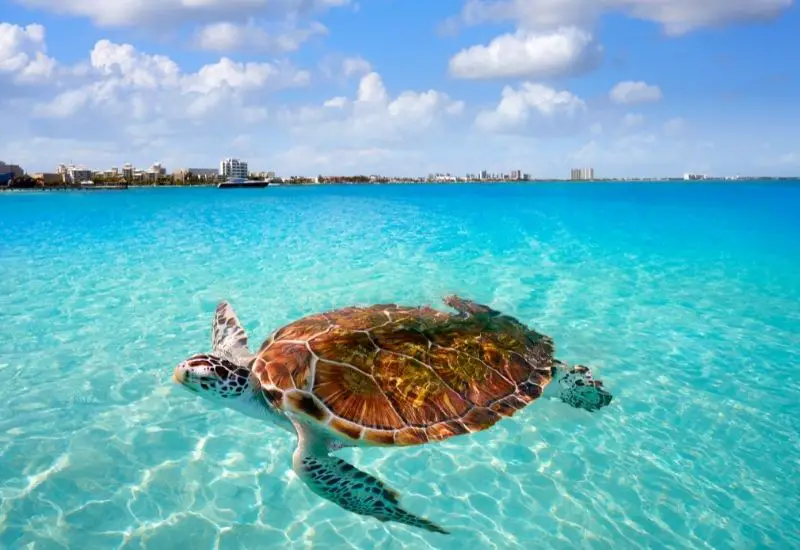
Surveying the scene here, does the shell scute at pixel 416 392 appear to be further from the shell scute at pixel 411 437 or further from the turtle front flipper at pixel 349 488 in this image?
the turtle front flipper at pixel 349 488

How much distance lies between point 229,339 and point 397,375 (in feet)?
9.60

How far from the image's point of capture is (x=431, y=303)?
1066cm

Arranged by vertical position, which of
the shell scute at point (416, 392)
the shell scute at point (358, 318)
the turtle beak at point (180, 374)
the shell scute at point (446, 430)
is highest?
the shell scute at point (358, 318)

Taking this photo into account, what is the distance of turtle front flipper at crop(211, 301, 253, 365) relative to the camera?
6258 mm

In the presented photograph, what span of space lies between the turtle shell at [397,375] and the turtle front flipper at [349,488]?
0.32 meters

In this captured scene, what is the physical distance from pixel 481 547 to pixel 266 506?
2000mm

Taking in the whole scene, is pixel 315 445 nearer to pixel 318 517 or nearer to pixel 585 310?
pixel 318 517

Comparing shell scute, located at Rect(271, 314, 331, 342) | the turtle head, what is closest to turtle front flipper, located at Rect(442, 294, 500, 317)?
shell scute, located at Rect(271, 314, 331, 342)

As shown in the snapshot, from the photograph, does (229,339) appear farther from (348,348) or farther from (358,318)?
(348,348)

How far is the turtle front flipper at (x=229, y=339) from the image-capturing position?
6.26 m

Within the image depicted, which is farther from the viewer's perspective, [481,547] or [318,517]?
[318,517]

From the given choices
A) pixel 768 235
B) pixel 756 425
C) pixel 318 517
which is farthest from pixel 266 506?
pixel 768 235

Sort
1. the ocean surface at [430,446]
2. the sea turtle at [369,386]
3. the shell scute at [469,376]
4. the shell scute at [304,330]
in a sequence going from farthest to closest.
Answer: the shell scute at [304,330] < the shell scute at [469,376] < the sea turtle at [369,386] < the ocean surface at [430,446]

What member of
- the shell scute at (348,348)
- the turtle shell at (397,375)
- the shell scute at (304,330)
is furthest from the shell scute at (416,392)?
the shell scute at (304,330)
